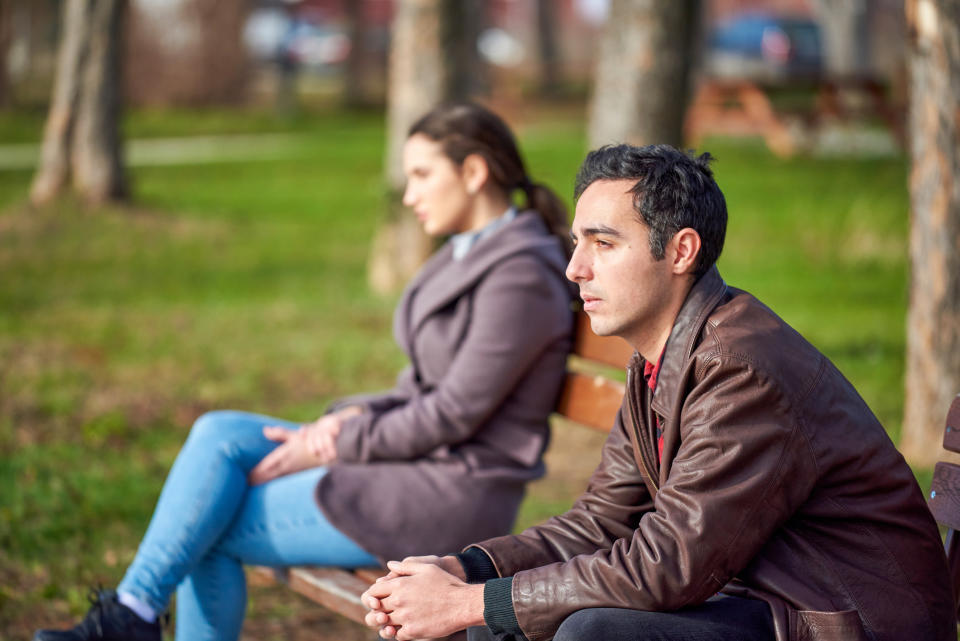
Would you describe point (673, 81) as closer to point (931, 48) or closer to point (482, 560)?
point (931, 48)

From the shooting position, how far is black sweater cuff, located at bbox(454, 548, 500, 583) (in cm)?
245

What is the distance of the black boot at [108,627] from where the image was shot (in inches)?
113

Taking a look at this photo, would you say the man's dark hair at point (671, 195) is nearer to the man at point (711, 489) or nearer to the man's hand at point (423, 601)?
the man at point (711, 489)

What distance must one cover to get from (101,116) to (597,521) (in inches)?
435

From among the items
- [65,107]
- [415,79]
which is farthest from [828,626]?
[65,107]

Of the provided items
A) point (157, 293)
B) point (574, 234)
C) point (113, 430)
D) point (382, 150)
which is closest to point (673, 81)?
point (113, 430)

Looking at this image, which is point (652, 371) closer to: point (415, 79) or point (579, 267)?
point (579, 267)

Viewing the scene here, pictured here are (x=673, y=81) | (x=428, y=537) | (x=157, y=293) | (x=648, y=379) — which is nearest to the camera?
(x=648, y=379)

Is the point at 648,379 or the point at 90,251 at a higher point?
the point at 648,379

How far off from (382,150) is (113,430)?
14981 mm

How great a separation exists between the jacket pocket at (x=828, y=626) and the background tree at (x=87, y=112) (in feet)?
37.9

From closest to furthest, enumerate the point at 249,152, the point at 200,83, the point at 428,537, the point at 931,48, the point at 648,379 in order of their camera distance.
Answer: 1. the point at 648,379
2. the point at 428,537
3. the point at 931,48
4. the point at 249,152
5. the point at 200,83

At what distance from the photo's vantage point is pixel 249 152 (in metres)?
20.0

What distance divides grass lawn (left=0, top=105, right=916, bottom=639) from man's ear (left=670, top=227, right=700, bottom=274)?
235 cm
